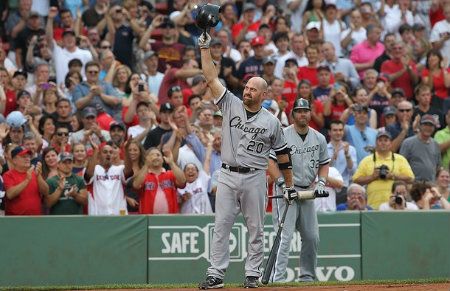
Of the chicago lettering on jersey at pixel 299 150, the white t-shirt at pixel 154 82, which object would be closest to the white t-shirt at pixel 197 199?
the chicago lettering on jersey at pixel 299 150

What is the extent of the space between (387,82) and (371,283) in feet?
24.9

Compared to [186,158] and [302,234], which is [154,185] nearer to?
[186,158]

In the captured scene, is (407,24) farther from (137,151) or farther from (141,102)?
(137,151)

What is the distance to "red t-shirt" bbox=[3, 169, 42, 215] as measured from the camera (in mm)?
16016

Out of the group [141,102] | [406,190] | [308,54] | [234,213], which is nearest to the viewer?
[234,213]

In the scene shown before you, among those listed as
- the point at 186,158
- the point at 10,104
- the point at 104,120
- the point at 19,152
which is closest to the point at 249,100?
the point at 19,152

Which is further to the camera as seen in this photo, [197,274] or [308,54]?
[308,54]

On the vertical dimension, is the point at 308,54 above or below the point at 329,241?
above

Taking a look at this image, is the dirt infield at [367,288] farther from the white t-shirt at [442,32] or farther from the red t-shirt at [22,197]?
the white t-shirt at [442,32]

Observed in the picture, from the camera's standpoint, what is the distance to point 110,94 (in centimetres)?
1964

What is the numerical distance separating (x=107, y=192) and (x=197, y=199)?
4.40 feet

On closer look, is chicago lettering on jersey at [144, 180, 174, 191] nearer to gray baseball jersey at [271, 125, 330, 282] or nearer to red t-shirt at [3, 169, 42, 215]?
red t-shirt at [3, 169, 42, 215]

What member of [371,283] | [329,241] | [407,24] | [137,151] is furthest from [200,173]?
[407,24]

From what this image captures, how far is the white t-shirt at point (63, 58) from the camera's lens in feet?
66.6
